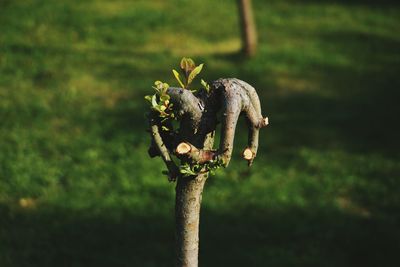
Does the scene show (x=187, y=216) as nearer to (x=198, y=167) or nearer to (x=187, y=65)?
(x=198, y=167)

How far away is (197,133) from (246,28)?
763cm

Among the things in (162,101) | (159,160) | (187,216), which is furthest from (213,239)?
(162,101)

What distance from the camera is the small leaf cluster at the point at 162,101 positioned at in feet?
8.56

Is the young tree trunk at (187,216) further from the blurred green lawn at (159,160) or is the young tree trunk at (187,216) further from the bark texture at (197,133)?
the blurred green lawn at (159,160)

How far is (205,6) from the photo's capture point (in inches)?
509

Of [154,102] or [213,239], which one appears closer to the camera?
[154,102]

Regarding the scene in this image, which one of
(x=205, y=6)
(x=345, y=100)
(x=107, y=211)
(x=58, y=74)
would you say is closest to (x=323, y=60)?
(x=345, y=100)

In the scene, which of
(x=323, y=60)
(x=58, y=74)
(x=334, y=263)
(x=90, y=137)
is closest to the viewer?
(x=334, y=263)

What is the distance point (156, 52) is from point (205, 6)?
11.3ft

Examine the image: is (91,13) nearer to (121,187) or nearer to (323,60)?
(323,60)

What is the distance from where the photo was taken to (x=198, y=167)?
103 inches

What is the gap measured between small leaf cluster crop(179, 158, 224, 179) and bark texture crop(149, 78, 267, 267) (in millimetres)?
21

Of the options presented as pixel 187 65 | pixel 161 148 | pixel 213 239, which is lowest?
pixel 161 148

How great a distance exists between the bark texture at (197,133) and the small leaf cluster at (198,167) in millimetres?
21
